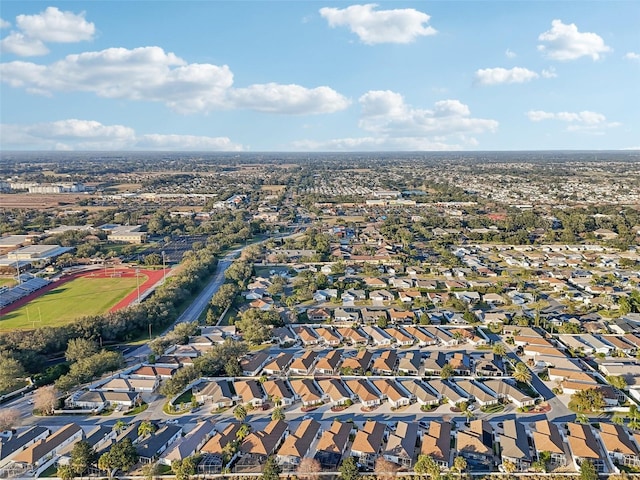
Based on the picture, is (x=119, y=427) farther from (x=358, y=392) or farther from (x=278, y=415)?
(x=358, y=392)

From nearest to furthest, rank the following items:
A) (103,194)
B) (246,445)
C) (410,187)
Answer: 1. (246,445)
2. (103,194)
3. (410,187)

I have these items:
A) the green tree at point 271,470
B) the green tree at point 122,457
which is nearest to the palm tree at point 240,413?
the green tree at point 271,470

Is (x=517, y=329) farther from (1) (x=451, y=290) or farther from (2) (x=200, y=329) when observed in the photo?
(2) (x=200, y=329)

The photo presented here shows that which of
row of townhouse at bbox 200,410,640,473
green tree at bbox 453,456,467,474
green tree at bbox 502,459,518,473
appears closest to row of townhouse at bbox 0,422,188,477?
row of townhouse at bbox 200,410,640,473

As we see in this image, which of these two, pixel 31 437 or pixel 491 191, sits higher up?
pixel 491 191

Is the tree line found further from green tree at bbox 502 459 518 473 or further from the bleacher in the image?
green tree at bbox 502 459 518 473

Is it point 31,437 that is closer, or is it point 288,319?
point 31,437

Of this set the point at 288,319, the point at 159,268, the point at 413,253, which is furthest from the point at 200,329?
the point at 413,253

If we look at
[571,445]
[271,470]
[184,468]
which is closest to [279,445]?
[271,470]
